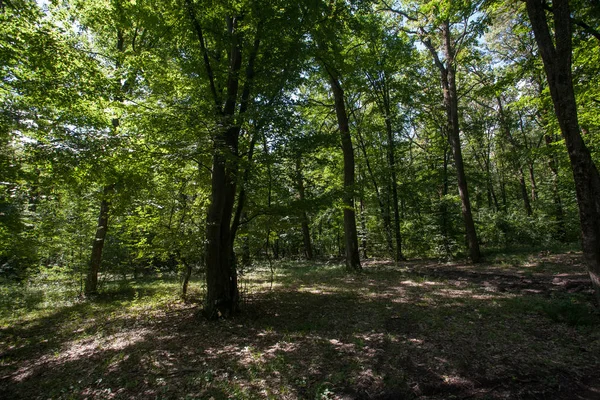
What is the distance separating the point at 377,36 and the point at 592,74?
8216mm

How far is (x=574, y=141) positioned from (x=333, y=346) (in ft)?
18.3

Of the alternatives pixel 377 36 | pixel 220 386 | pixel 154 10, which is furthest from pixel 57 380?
pixel 377 36

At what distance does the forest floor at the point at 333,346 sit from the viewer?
3920 millimetres

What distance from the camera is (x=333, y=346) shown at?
16.9 feet

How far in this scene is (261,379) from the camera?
420 cm

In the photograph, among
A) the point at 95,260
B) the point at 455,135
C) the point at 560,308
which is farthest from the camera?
the point at 455,135

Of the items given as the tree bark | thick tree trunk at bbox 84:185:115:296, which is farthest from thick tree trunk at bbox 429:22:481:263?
thick tree trunk at bbox 84:185:115:296

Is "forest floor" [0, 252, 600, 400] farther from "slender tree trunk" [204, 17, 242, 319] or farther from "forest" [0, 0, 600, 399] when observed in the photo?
"slender tree trunk" [204, 17, 242, 319]

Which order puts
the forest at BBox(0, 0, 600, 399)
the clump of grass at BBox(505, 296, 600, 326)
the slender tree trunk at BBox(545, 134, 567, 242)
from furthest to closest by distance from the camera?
1. the slender tree trunk at BBox(545, 134, 567, 242)
2. the clump of grass at BBox(505, 296, 600, 326)
3. the forest at BBox(0, 0, 600, 399)

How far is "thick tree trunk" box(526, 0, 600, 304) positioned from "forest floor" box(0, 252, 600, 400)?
1.41m

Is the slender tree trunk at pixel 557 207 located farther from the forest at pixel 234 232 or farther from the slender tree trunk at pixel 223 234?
the slender tree trunk at pixel 223 234

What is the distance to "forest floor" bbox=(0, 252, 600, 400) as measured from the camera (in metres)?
3.92

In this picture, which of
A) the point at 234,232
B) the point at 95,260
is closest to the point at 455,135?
the point at 234,232

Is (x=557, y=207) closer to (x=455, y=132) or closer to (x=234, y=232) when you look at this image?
(x=455, y=132)
